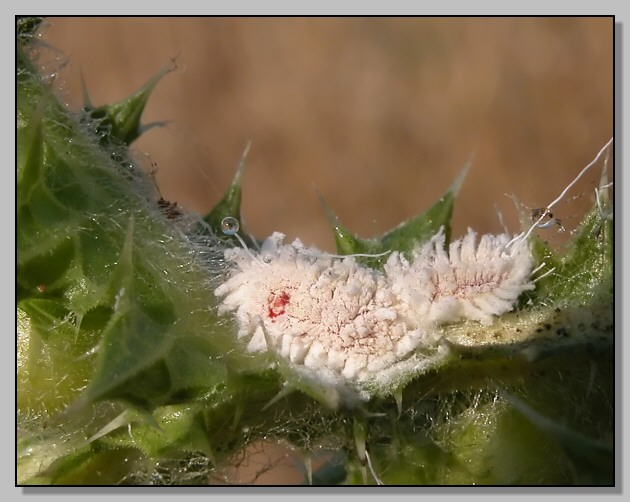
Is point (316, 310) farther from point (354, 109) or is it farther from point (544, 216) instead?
point (354, 109)

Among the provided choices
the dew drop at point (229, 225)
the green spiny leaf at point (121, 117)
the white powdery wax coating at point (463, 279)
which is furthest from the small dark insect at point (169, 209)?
the white powdery wax coating at point (463, 279)

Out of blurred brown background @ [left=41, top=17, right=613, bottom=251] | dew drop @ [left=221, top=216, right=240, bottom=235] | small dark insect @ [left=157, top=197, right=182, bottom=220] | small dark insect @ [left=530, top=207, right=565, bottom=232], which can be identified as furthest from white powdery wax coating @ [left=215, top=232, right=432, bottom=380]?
blurred brown background @ [left=41, top=17, right=613, bottom=251]

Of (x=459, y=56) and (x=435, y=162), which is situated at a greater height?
(x=459, y=56)

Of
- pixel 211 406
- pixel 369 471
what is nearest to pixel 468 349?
pixel 369 471

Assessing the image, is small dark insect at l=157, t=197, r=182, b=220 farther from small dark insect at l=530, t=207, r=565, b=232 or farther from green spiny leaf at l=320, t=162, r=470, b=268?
small dark insect at l=530, t=207, r=565, b=232

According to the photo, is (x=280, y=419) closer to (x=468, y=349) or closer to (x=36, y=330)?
(x=468, y=349)

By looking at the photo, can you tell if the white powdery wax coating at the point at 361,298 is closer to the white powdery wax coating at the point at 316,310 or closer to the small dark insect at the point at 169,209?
the white powdery wax coating at the point at 316,310

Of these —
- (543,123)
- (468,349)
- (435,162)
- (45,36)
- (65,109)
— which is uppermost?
(45,36)
